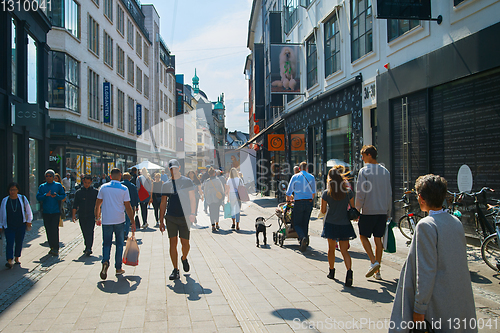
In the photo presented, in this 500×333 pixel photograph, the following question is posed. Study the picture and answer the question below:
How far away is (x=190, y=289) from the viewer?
561 cm

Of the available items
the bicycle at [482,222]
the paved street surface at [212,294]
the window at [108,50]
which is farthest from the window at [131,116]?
the bicycle at [482,222]

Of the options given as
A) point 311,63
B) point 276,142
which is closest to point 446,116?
point 311,63

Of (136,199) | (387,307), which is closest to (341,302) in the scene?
(387,307)

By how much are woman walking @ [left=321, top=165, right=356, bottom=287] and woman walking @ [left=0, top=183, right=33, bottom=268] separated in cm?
554

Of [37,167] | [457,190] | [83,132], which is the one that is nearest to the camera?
[457,190]

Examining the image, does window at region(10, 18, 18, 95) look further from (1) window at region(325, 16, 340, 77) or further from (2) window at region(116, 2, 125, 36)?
(2) window at region(116, 2, 125, 36)

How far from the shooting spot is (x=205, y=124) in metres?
93.8

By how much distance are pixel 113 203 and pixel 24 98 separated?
9947mm

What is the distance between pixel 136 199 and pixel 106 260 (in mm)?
4470

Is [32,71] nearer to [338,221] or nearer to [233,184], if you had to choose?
[233,184]

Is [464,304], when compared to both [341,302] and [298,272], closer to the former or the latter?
[341,302]

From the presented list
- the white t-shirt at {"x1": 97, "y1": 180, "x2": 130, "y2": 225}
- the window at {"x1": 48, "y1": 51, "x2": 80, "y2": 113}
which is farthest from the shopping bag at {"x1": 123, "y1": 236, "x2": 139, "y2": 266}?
the window at {"x1": 48, "y1": 51, "x2": 80, "y2": 113}

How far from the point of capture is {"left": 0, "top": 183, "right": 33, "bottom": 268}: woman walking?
729 cm

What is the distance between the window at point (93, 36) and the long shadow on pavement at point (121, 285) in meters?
23.2
